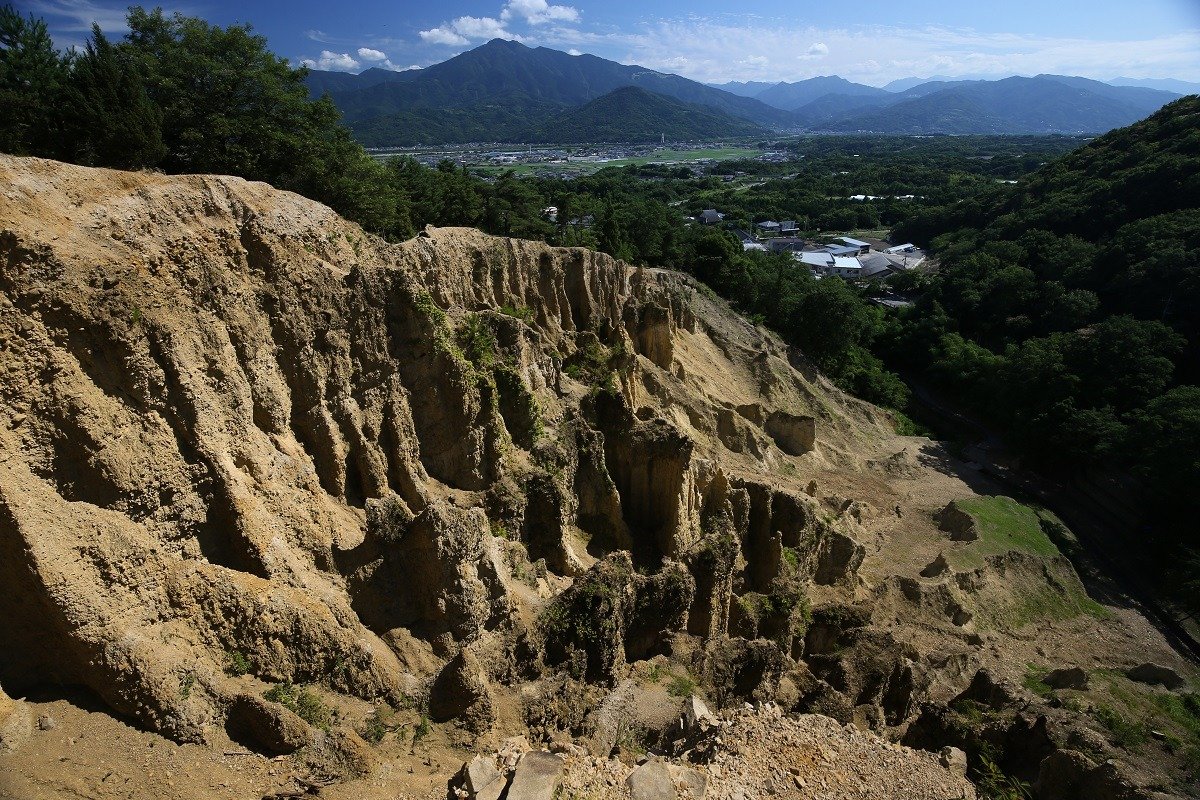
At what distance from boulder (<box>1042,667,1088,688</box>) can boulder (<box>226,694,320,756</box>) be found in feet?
93.2

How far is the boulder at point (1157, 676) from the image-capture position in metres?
26.7

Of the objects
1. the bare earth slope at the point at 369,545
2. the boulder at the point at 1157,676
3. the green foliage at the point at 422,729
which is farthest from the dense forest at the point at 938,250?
the green foliage at the point at 422,729

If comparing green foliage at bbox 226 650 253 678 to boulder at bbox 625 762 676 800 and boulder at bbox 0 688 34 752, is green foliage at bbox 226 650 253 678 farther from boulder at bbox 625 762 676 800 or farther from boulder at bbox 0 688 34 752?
boulder at bbox 625 762 676 800

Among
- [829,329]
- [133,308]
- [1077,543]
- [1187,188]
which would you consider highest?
[1187,188]

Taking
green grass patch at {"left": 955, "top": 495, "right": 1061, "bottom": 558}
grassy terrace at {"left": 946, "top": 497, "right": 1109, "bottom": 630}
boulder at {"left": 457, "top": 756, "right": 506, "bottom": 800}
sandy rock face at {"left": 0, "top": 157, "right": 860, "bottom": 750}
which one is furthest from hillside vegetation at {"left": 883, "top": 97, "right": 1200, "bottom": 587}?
boulder at {"left": 457, "top": 756, "right": 506, "bottom": 800}

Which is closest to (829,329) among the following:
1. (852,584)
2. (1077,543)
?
(1077,543)

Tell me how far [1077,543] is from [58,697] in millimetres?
48586

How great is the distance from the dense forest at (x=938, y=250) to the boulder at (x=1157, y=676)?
343 inches

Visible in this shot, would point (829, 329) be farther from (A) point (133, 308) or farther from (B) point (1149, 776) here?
(A) point (133, 308)

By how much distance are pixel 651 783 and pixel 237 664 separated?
9.01 m

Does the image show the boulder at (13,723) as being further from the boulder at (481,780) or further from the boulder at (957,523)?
the boulder at (957,523)

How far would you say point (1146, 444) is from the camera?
40.2 m

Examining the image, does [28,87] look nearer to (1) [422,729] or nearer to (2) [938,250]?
(1) [422,729]

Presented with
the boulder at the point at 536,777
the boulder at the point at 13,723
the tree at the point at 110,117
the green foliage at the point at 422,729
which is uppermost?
the tree at the point at 110,117
